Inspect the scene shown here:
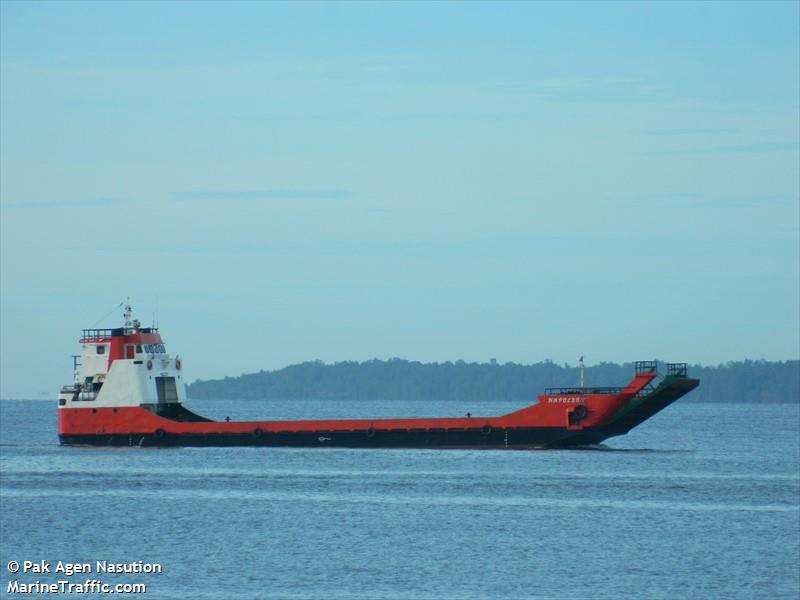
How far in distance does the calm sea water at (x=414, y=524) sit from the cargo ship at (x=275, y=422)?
46.2 inches

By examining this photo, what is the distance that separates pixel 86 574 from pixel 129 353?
2931 centimetres

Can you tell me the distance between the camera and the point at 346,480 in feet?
173

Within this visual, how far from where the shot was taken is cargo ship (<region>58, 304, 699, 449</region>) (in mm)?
57438

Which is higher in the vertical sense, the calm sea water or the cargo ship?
the cargo ship

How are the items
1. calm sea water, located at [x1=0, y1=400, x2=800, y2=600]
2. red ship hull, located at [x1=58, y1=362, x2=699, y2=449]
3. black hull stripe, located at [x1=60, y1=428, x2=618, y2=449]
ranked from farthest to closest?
black hull stripe, located at [x1=60, y1=428, x2=618, y2=449] → red ship hull, located at [x1=58, y1=362, x2=699, y2=449] → calm sea water, located at [x1=0, y1=400, x2=800, y2=600]

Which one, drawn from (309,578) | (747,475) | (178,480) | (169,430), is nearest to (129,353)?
(169,430)

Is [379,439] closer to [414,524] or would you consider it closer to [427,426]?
[427,426]

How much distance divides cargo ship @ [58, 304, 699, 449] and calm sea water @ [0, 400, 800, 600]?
1.17 m

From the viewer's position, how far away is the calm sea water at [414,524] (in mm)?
32469

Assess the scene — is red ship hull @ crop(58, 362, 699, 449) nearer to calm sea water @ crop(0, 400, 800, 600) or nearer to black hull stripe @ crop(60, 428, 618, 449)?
black hull stripe @ crop(60, 428, 618, 449)

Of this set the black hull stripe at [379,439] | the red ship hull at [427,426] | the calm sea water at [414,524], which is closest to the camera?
the calm sea water at [414,524]

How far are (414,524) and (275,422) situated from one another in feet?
67.6

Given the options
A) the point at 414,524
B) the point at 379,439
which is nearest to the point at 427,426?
the point at 379,439

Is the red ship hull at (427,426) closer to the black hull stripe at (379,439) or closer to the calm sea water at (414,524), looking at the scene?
the black hull stripe at (379,439)
